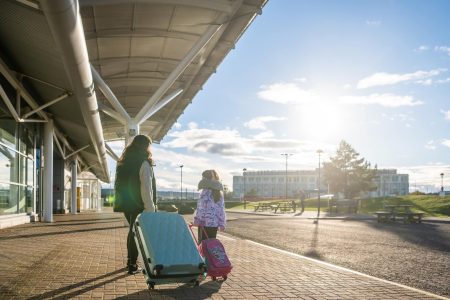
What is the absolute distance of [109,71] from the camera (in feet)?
63.9

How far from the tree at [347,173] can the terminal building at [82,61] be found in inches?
2047

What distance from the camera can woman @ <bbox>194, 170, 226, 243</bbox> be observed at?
7.12 meters

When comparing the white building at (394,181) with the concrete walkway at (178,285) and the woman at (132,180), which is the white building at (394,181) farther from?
the woman at (132,180)

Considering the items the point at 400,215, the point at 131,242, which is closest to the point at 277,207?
the point at 400,215

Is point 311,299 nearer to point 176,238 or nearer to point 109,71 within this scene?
point 176,238

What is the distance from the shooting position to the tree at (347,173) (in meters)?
73.3

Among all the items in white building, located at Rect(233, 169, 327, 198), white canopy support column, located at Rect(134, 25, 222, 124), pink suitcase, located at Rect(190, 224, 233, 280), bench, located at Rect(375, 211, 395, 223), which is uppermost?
white canopy support column, located at Rect(134, 25, 222, 124)

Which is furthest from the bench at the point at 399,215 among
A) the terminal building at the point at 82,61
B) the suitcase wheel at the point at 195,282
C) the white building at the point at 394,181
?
the white building at the point at 394,181

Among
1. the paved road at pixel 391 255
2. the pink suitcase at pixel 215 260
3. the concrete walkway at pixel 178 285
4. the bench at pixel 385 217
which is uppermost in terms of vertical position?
the pink suitcase at pixel 215 260

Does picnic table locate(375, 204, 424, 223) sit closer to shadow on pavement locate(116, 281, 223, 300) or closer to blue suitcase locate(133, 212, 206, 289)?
shadow on pavement locate(116, 281, 223, 300)

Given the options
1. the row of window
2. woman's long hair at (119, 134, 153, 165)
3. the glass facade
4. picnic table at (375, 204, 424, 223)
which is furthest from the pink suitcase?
the row of window

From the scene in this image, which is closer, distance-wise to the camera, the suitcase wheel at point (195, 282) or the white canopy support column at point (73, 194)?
the suitcase wheel at point (195, 282)

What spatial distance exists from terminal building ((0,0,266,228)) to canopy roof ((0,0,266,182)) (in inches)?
1.2

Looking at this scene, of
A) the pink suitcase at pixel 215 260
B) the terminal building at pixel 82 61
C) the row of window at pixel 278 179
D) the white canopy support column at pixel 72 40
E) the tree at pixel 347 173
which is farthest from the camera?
the row of window at pixel 278 179
